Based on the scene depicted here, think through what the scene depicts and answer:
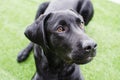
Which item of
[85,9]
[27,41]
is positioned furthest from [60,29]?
[27,41]

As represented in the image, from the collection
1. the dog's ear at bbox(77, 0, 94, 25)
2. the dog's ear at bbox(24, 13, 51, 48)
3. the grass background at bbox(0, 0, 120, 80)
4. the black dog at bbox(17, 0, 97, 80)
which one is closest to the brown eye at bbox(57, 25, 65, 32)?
the black dog at bbox(17, 0, 97, 80)

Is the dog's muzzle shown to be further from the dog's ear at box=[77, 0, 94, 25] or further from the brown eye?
the dog's ear at box=[77, 0, 94, 25]

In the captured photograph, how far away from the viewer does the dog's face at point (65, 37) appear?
105 inches

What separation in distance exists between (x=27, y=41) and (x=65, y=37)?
6.18ft

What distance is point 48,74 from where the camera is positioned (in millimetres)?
3352

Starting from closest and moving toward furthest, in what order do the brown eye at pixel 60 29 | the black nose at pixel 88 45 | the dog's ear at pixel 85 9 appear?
the black nose at pixel 88 45, the brown eye at pixel 60 29, the dog's ear at pixel 85 9

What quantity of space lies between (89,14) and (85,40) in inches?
70.0

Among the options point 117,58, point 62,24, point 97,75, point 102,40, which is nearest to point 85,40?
point 62,24

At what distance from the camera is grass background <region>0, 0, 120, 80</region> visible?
4031 mm

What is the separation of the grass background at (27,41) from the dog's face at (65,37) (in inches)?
45.0

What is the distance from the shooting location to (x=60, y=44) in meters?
2.86

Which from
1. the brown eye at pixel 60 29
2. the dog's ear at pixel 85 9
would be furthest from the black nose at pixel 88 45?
the dog's ear at pixel 85 9

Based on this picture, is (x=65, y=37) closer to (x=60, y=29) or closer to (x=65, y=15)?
(x=60, y=29)

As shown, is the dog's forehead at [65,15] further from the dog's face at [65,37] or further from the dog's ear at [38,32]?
the dog's ear at [38,32]
